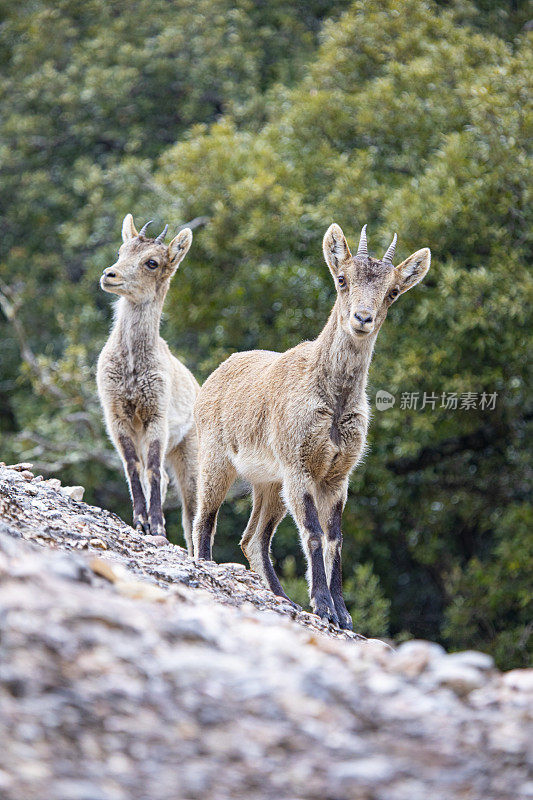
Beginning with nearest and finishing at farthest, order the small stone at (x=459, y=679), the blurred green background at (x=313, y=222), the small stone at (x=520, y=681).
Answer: the small stone at (x=459, y=679) < the small stone at (x=520, y=681) < the blurred green background at (x=313, y=222)

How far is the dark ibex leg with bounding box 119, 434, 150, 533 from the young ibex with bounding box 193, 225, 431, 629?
81 cm

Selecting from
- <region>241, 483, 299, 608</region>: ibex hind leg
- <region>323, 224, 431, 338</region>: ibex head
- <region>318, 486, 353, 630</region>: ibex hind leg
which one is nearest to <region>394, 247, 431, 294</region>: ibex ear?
<region>323, 224, 431, 338</region>: ibex head

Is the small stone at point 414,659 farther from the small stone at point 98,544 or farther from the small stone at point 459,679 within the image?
the small stone at point 98,544

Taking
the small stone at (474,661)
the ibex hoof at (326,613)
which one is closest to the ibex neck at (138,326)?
the ibex hoof at (326,613)

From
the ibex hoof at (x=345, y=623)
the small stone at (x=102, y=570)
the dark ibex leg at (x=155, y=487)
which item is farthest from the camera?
the dark ibex leg at (x=155, y=487)

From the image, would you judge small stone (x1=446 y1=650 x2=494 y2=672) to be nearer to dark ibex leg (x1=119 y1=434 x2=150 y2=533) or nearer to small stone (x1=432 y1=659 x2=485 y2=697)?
small stone (x1=432 y1=659 x2=485 y2=697)

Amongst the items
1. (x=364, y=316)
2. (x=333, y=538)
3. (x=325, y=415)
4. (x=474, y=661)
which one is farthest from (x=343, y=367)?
(x=474, y=661)

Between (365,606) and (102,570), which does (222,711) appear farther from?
(365,606)

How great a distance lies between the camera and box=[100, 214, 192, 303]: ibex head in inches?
335

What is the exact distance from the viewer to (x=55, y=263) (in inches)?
726

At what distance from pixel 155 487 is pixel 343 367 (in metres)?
1.95

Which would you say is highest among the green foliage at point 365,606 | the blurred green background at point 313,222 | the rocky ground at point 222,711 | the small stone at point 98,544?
the rocky ground at point 222,711

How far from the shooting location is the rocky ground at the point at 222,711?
2785mm

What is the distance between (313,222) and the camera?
45.0 feet
